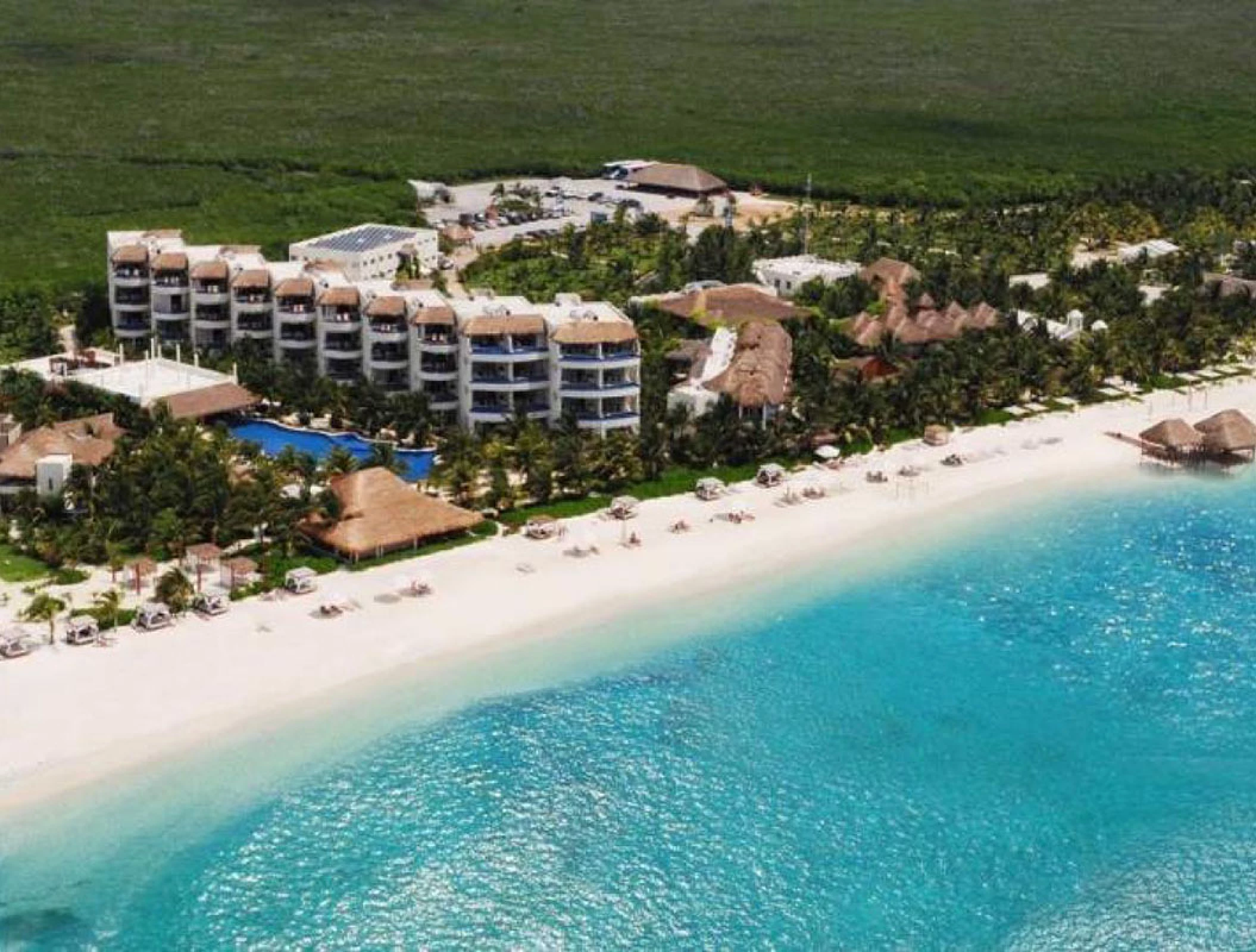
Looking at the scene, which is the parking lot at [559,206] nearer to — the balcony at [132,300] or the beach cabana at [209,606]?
the balcony at [132,300]

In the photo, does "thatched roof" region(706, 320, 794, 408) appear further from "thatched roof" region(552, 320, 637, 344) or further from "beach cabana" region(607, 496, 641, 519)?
"beach cabana" region(607, 496, 641, 519)

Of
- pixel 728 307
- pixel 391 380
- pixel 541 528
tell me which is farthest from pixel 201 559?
pixel 728 307

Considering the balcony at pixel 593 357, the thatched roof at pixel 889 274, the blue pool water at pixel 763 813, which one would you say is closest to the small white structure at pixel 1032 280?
the thatched roof at pixel 889 274

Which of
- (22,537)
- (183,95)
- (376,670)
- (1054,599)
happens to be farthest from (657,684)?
(183,95)

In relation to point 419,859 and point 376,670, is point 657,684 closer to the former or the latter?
point 376,670

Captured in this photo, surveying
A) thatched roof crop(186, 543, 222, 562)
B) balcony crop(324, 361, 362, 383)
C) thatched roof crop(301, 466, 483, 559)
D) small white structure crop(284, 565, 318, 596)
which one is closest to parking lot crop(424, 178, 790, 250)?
balcony crop(324, 361, 362, 383)
